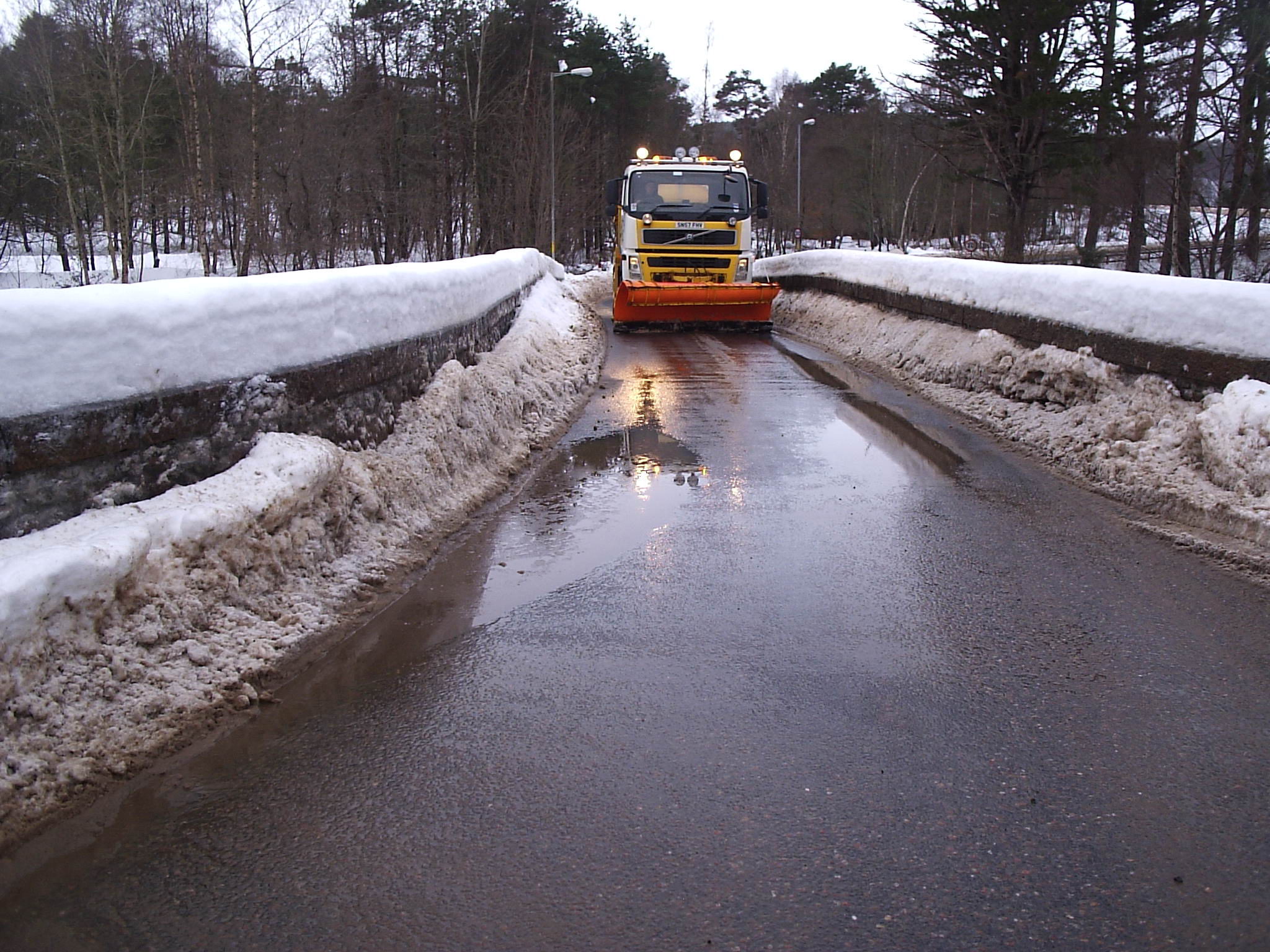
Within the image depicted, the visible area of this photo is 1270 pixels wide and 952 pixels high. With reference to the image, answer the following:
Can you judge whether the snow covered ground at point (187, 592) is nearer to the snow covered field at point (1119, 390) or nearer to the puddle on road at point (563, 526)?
the puddle on road at point (563, 526)

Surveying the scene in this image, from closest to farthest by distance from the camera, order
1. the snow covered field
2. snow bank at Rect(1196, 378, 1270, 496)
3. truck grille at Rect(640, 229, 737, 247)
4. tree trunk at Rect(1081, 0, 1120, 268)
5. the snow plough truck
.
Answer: snow bank at Rect(1196, 378, 1270, 496) < the snow covered field < the snow plough truck < truck grille at Rect(640, 229, 737, 247) < tree trunk at Rect(1081, 0, 1120, 268)

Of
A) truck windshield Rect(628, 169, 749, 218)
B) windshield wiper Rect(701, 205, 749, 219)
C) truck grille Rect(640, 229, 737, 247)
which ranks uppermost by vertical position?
truck windshield Rect(628, 169, 749, 218)

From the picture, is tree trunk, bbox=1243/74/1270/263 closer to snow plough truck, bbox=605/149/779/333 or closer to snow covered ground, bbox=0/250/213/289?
snow plough truck, bbox=605/149/779/333

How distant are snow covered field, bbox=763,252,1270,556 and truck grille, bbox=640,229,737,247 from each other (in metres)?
6.07

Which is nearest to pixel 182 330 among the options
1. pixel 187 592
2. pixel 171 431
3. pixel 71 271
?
pixel 171 431

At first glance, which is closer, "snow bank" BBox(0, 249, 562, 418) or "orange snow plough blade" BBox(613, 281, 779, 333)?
"snow bank" BBox(0, 249, 562, 418)

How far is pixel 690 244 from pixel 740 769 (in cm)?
1648

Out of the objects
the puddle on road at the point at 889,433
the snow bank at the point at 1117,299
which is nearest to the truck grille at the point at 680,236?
the snow bank at the point at 1117,299

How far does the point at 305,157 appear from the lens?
1265 inches

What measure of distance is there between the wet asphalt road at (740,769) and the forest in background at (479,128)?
2133 cm

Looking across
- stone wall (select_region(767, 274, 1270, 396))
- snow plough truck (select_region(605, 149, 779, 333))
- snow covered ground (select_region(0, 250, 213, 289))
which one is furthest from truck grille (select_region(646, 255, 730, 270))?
snow covered ground (select_region(0, 250, 213, 289))

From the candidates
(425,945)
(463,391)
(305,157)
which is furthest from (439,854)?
(305,157)

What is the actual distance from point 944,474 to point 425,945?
20.7ft

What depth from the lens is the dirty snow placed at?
6398 mm
